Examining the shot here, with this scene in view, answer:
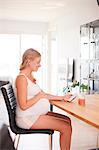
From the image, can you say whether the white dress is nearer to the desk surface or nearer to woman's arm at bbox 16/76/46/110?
woman's arm at bbox 16/76/46/110

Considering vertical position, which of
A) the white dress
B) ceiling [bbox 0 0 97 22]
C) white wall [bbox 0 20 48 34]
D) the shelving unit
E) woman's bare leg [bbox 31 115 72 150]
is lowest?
woman's bare leg [bbox 31 115 72 150]

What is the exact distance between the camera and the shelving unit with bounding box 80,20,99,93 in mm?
4344

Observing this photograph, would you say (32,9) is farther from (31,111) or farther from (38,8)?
(31,111)

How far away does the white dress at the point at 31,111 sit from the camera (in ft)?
7.08

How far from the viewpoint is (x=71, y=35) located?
5629mm

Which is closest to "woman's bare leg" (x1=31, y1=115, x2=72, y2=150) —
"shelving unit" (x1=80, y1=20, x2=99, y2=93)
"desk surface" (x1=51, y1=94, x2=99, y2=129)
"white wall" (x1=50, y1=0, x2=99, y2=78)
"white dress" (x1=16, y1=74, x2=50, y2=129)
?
"white dress" (x1=16, y1=74, x2=50, y2=129)

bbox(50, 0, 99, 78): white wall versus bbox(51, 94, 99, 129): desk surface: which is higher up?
bbox(50, 0, 99, 78): white wall

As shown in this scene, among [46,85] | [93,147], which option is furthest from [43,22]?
[93,147]

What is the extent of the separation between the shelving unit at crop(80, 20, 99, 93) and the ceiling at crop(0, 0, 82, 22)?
925 millimetres

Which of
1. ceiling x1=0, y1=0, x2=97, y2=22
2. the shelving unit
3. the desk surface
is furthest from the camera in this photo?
ceiling x1=0, y1=0, x2=97, y2=22

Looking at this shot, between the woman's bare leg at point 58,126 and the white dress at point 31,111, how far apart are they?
5 cm

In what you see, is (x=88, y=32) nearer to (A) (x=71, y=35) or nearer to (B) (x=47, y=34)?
(A) (x=71, y=35)

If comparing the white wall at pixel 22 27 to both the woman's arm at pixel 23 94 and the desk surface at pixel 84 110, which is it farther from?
the woman's arm at pixel 23 94

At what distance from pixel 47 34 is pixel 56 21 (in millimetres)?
1252
